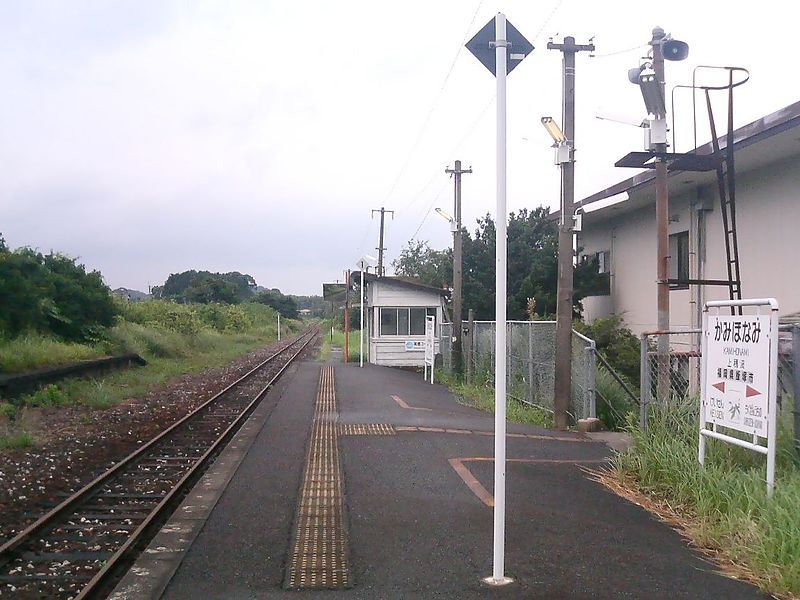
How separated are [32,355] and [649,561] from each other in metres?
16.5

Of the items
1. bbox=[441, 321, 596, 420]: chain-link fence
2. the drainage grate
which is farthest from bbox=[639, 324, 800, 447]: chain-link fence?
the drainage grate

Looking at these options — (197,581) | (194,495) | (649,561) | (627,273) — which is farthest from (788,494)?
(627,273)

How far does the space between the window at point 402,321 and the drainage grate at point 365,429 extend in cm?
1900

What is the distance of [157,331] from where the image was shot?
35.8 m

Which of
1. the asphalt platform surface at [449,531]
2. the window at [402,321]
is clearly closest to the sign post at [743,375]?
the asphalt platform surface at [449,531]

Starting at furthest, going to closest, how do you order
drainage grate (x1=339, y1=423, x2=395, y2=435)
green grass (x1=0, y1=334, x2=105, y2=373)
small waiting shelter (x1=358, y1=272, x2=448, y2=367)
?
small waiting shelter (x1=358, y1=272, x2=448, y2=367)
green grass (x1=0, y1=334, x2=105, y2=373)
drainage grate (x1=339, y1=423, x2=395, y2=435)

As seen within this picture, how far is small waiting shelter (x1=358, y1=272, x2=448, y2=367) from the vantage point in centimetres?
3244

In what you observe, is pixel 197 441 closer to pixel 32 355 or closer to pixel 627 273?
pixel 32 355

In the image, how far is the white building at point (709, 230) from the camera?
14164 millimetres

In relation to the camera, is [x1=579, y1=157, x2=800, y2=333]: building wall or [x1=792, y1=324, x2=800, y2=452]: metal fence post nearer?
[x1=792, y1=324, x2=800, y2=452]: metal fence post

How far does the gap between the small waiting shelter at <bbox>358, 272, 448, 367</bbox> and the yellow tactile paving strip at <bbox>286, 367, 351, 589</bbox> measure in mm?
20642

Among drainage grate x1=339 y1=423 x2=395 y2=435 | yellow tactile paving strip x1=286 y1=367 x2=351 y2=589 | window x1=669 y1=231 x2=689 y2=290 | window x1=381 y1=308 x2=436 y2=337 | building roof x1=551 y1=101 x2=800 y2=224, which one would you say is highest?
building roof x1=551 y1=101 x2=800 y2=224

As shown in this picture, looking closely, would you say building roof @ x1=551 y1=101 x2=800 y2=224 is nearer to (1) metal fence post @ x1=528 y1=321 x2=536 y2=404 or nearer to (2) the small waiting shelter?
(1) metal fence post @ x1=528 y1=321 x2=536 y2=404

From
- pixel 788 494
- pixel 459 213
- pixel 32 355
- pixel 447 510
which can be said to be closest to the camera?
pixel 788 494
